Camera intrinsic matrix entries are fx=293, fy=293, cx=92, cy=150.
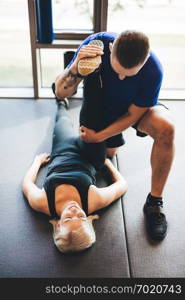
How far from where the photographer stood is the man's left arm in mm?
1481

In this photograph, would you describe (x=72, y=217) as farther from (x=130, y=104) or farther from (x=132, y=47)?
(x=132, y=47)

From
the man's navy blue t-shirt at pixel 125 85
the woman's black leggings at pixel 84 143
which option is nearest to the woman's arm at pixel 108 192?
the woman's black leggings at pixel 84 143

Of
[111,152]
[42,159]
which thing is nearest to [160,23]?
[111,152]

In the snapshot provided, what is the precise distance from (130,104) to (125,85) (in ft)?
0.37

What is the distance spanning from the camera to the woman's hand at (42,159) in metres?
1.87

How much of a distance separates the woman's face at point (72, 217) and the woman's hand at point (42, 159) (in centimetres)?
54

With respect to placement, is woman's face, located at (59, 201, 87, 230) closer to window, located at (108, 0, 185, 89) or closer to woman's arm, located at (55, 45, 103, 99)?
woman's arm, located at (55, 45, 103, 99)

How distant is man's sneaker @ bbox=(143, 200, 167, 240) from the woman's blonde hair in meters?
0.32

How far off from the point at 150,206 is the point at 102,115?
56 cm

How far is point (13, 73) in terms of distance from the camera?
3.07 m

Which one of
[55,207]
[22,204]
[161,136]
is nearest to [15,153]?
[22,204]

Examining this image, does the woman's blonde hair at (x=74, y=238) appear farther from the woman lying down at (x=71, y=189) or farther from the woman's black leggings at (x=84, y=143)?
the woman's black leggings at (x=84, y=143)

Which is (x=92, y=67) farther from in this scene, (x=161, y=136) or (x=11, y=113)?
(x=11, y=113)

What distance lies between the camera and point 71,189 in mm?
1473
